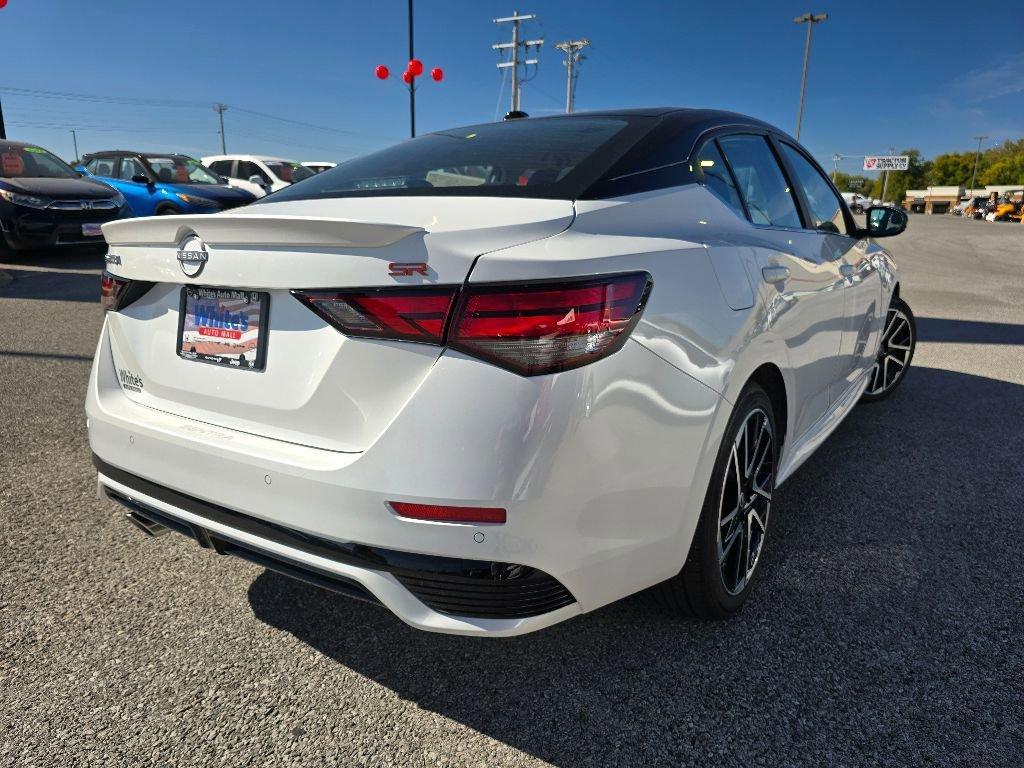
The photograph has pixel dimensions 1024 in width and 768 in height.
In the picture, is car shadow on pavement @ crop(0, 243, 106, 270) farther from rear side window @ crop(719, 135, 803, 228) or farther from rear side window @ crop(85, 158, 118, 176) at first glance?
rear side window @ crop(719, 135, 803, 228)

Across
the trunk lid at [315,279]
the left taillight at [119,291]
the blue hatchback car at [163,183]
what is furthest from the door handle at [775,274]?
the blue hatchback car at [163,183]

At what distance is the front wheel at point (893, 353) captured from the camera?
4.71 m

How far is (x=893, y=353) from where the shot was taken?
15.9 ft

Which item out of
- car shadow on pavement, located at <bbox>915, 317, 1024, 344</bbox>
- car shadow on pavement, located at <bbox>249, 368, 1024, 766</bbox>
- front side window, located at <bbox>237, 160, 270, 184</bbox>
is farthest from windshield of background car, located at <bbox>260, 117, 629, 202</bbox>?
front side window, located at <bbox>237, 160, 270, 184</bbox>

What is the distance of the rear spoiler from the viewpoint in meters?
1.61

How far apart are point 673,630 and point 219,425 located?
145cm

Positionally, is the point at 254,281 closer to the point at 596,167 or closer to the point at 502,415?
the point at 502,415

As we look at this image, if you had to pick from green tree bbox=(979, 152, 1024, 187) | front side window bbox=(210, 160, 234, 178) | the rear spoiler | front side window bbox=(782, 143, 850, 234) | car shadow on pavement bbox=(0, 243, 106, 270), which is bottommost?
car shadow on pavement bbox=(0, 243, 106, 270)

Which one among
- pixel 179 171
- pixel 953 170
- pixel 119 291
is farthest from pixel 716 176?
pixel 953 170

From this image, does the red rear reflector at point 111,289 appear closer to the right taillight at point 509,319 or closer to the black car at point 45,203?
the right taillight at point 509,319

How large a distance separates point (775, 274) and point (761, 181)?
621 millimetres

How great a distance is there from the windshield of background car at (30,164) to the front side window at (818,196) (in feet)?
36.1

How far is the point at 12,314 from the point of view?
7215 millimetres

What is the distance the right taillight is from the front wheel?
3.68m
